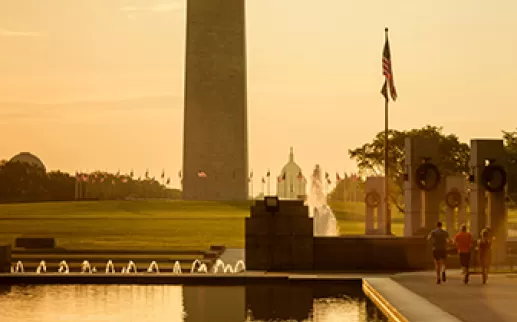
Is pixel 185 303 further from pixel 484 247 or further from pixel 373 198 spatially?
pixel 373 198

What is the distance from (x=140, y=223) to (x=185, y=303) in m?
63.3

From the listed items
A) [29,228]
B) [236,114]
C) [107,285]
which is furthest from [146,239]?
[236,114]

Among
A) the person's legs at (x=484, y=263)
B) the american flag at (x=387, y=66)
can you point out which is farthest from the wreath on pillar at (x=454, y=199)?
the person's legs at (x=484, y=263)

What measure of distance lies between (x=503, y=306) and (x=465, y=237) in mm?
6488

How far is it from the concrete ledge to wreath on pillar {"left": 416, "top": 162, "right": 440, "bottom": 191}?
1695cm

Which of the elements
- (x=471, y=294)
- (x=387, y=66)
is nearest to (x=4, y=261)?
(x=471, y=294)

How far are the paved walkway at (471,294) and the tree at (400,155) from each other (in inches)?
2854

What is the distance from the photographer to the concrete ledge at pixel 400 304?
884 inches

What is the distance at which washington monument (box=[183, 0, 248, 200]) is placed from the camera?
130375 millimetres

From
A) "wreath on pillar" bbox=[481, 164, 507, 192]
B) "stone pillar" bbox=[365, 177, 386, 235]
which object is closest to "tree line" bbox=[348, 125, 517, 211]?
"stone pillar" bbox=[365, 177, 386, 235]

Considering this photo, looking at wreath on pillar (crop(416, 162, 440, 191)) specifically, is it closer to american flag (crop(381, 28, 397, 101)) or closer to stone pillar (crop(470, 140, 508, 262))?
stone pillar (crop(470, 140, 508, 262))

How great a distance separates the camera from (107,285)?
32.6 m

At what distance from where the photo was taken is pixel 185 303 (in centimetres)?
2716

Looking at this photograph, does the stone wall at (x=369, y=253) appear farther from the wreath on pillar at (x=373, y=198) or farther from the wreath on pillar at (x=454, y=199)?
the wreath on pillar at (x=373, y=198)
